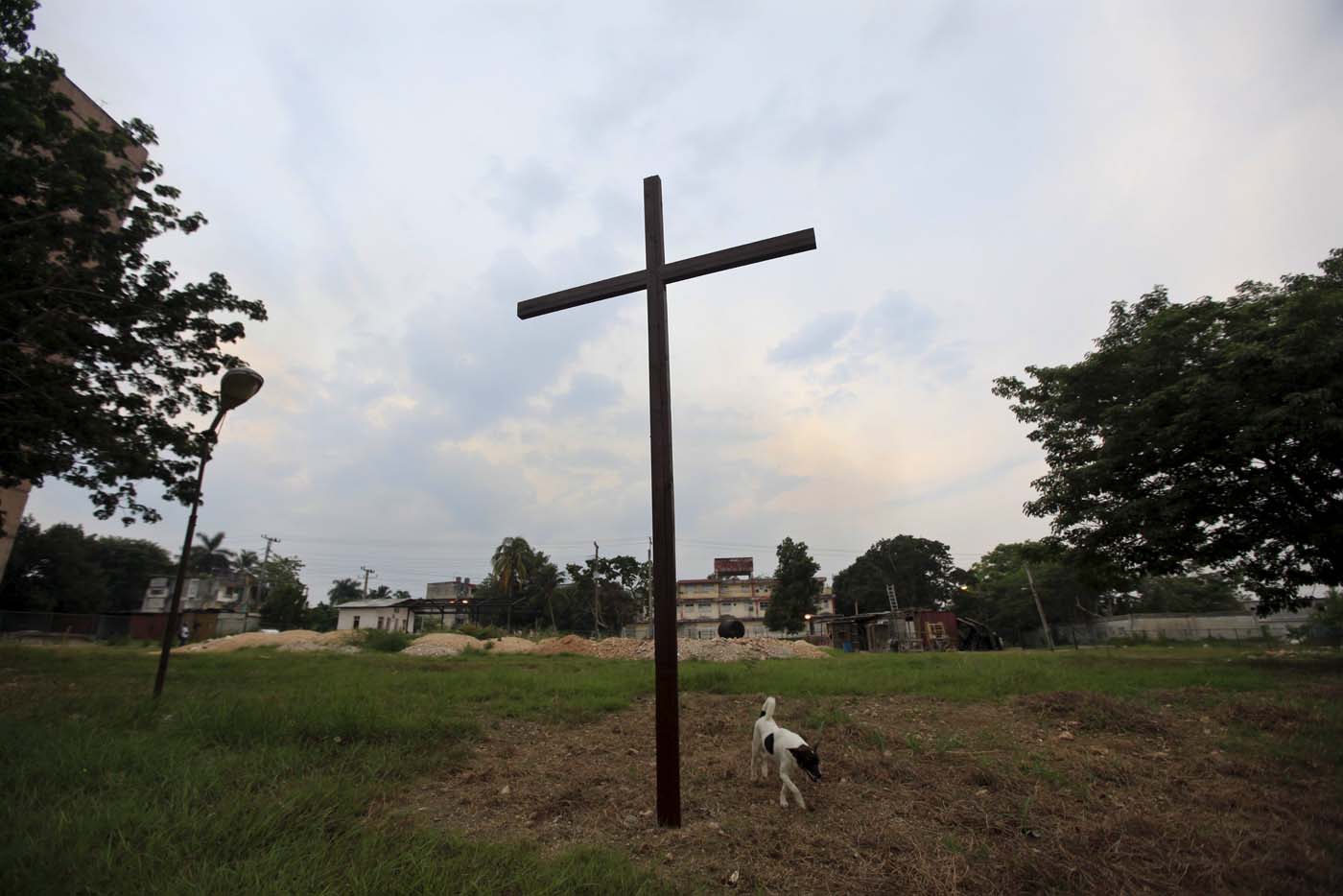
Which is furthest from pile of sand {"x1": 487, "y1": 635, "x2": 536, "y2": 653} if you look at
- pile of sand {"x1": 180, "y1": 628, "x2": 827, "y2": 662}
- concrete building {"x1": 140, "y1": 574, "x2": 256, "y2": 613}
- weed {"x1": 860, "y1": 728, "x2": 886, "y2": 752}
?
concrete building {"x1": 140, "y1": 574, "x2": 256, "y2": 613}

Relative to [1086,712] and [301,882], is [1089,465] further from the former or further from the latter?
[301,882]

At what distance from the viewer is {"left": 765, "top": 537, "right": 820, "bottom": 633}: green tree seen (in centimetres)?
5903

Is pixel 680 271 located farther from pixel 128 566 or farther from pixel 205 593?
pixel 205 593

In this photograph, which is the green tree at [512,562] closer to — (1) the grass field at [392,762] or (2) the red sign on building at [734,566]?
(2) the red sign on building at [734,566]

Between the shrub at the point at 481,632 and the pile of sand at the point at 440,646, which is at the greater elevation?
the shrub at the point at 481,632

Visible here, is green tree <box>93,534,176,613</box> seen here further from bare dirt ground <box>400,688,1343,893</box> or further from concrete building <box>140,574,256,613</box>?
bare dirt ground <box>400,688,1343,893</box>

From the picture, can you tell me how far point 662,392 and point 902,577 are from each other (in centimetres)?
6897

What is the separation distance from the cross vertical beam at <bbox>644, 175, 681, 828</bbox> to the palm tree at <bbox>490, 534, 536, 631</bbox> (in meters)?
62.0

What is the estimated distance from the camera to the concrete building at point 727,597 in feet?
254

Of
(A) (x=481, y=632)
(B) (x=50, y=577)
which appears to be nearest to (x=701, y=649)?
(A) (x=481, y=632)

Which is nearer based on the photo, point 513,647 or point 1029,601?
point 513,647

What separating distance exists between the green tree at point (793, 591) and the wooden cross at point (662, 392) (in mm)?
56999

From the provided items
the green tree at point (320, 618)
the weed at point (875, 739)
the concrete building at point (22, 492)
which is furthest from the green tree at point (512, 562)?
the weed at point (875, 739)

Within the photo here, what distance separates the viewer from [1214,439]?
41.2 ft
